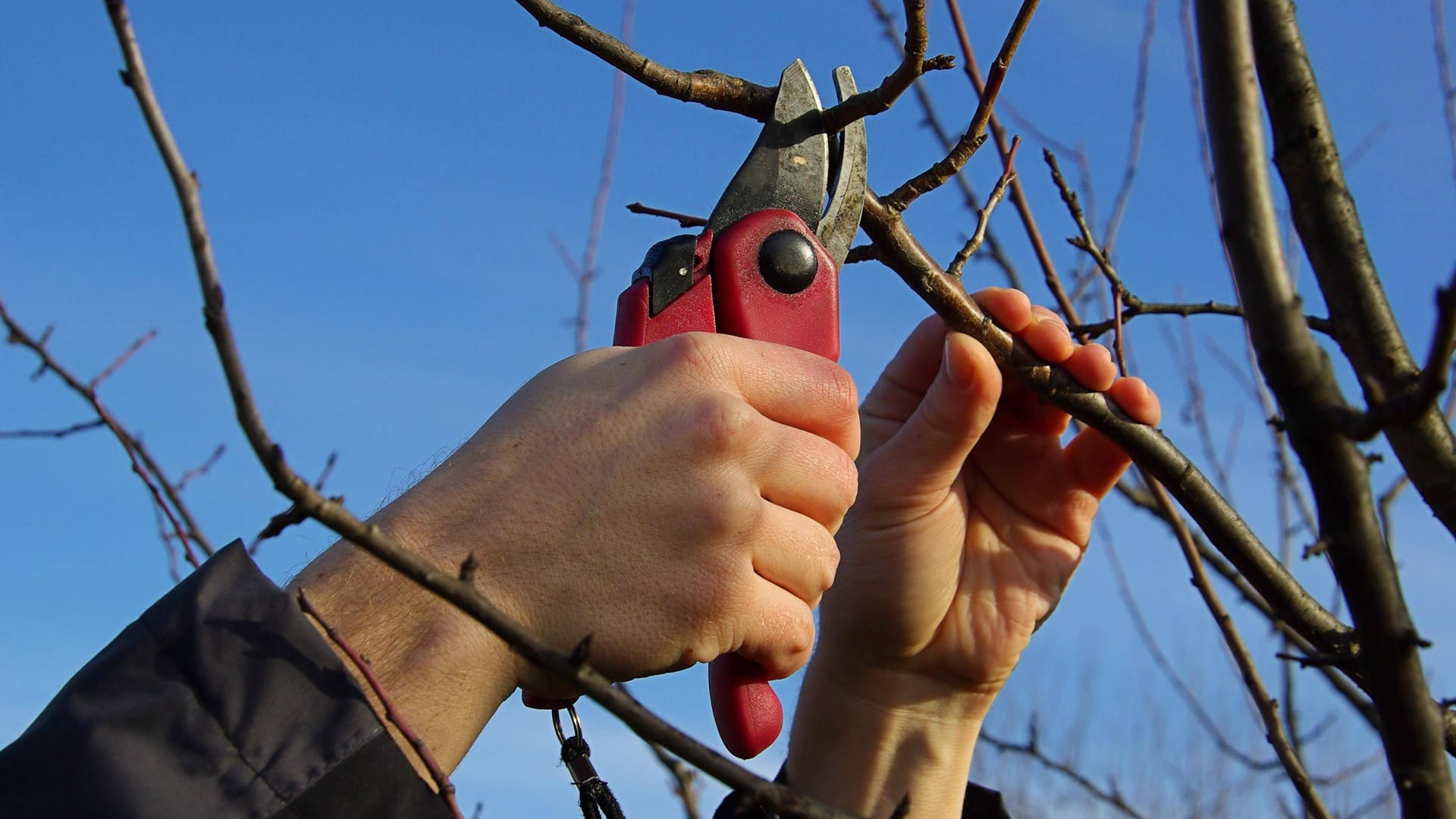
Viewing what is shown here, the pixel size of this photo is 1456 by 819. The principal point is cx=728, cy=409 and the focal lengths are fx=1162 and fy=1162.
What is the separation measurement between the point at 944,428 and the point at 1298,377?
3.53ft

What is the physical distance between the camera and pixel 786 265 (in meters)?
1.76

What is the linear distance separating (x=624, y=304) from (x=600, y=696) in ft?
3.09

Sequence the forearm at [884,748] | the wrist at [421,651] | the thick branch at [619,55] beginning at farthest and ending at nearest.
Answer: the forearm at [884,748]
the thick branch at [619,55]
the wrist at [421,651]

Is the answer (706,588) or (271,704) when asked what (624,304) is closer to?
(706,588)

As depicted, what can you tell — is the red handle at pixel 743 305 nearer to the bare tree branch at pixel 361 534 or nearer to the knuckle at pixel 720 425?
the knuckle at pixel 720 425

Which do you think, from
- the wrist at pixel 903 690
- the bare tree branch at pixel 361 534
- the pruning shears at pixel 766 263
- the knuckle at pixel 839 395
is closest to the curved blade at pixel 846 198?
the pruning shears at pixel 766 263

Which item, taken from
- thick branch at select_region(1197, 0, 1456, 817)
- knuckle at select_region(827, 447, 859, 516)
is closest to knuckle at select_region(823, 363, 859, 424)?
knuckle at select_region(827, 447, 859, 516)

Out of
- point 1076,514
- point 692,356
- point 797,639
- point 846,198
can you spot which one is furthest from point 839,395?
point 1076,514

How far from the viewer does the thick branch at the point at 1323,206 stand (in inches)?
42.4

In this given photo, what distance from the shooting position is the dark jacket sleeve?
112 centimetres

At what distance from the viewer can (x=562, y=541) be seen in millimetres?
1346

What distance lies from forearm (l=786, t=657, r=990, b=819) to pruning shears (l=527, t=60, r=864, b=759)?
2.27 feet

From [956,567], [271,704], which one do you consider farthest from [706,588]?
[956,567]

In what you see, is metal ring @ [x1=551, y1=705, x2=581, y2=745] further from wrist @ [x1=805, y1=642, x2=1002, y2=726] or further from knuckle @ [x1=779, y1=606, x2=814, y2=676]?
wrist @ [x1=805, y1=642, x2=1002, y2=726]
